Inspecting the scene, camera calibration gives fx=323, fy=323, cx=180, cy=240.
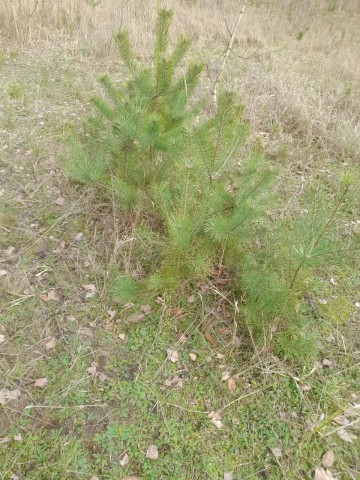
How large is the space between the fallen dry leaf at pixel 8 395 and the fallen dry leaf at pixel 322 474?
1777 mm

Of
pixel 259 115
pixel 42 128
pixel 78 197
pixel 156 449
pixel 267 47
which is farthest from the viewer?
pixel 267 47

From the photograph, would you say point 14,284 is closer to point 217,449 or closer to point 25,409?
point 25,409

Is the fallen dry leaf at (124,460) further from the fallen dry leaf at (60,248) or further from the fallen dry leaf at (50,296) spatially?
the fallen dry leaf at (60,248)

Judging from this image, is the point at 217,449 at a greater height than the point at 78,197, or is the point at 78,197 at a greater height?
the point at 78,197

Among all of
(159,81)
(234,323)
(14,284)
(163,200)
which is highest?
(159,81)

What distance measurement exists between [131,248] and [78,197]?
0.97m

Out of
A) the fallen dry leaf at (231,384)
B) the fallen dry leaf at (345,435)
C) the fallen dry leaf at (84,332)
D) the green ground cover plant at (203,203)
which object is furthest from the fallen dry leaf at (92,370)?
the fallen dry leaf at (345,435)

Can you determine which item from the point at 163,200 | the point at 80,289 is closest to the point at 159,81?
the point at 163,200

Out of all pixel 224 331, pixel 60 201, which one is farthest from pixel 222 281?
pixel 60 201

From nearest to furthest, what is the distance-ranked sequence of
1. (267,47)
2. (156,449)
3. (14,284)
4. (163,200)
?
(156,449) → (163,200) → (14,284) → (267,47)

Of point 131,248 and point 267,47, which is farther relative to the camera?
point 267,47

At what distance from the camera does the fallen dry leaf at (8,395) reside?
6.34ft

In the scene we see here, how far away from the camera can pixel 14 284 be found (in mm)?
2455

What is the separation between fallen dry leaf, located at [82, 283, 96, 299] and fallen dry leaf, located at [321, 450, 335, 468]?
1805 millimetres
